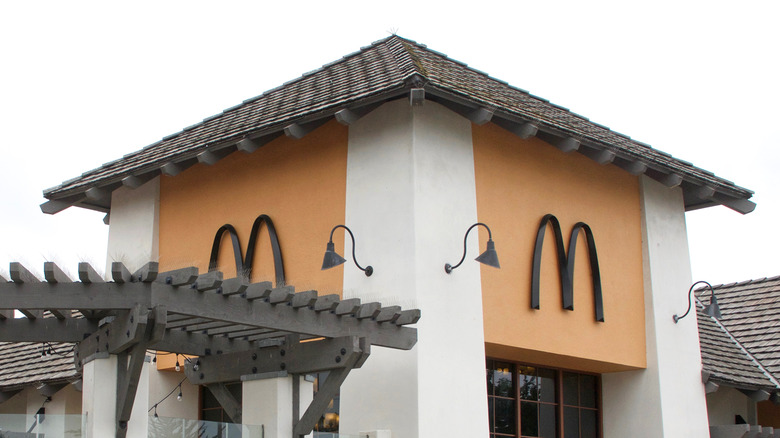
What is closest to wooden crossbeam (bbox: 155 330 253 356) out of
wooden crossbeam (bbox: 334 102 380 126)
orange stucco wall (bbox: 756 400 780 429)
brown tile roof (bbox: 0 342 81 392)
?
wooden crossbeam (bbox: 334 102 380 126)

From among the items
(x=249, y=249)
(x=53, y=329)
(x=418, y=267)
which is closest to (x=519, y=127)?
(x=418, y=267)

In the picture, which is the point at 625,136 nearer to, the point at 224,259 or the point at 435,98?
the point at 435,98

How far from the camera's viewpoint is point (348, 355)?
9.19 m

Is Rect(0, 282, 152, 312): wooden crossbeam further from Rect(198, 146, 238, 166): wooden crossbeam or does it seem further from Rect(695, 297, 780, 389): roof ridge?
Rect(695, 297, 780, 389): roof ridge

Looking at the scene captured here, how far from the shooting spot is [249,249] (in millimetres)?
12359

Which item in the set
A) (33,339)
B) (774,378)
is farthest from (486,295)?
(774,378)

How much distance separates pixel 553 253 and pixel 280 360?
432cm

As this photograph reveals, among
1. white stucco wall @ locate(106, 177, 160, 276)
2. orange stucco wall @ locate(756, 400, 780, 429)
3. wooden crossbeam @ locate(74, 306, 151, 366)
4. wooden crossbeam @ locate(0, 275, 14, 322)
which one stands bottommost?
orange stucco wall @ locate(756, 400, 780, 429)

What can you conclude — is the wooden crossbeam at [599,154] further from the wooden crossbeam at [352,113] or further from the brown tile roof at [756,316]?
the brown tile roof at [756,316]

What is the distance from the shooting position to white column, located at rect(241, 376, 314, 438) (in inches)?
372

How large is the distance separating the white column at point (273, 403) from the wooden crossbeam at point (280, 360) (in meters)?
0.13

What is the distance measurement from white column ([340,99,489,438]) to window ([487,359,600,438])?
1443 mm

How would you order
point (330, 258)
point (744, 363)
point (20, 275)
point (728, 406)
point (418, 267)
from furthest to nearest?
point (728, 406)
point (744, 363)
point (418, 267)
point (330, 258)
point (20, 275)

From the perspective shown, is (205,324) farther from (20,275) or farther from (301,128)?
(301,128)
